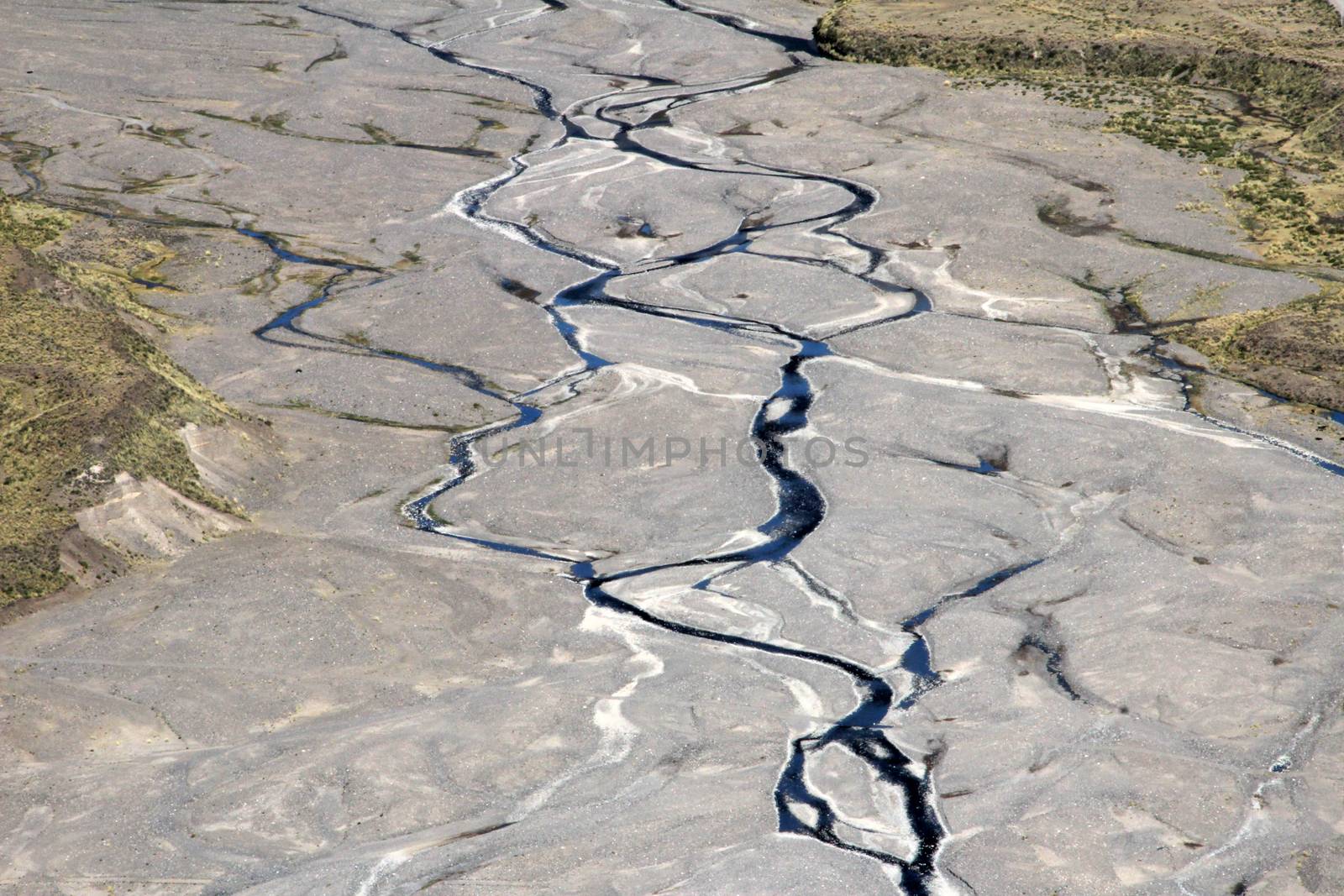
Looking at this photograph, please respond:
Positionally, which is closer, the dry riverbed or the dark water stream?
the dry riverbed

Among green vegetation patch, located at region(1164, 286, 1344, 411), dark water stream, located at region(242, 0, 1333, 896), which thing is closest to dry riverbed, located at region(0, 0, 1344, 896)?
dark water stream, located at region(242, 0, 1333, 896)

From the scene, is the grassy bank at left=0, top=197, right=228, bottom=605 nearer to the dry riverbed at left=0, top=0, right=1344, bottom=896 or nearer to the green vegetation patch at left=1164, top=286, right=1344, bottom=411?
the dry riverbed at left=0, top=0, right=1344, bottom=896

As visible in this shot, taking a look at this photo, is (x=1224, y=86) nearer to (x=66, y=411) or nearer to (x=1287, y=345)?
(x=1287, y=345)

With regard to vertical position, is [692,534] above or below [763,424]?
below

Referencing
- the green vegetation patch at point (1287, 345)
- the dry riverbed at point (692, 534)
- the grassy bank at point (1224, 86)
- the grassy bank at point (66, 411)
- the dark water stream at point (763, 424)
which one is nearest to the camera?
the dry riverbed at point (692, 534)

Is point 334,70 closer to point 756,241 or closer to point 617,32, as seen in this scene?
point 617,32

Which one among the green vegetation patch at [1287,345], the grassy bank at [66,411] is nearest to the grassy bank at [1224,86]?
the green vegetation patch at [1287,345]

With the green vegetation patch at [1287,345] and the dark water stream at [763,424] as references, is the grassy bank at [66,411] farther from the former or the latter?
the green vegetation patch at [1287,345]

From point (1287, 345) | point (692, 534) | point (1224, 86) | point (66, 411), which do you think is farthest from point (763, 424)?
point (1224, 86)
